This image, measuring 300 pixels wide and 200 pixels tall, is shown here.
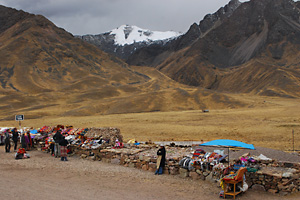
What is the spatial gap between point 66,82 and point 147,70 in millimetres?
54472

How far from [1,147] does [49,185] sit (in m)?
12.6

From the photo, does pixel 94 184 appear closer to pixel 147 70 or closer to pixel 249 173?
→ pixel 249 173

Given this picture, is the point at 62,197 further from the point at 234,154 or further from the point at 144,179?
the point at 234,154

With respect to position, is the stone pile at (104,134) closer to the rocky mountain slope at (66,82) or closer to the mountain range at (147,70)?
the rocky mountain slope at (66,82)

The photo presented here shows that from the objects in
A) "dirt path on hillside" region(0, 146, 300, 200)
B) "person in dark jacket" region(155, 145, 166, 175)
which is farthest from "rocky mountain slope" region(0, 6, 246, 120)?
"person in dark jacket" region(155, 145, 166, 175)

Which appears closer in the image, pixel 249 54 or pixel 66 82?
pixel 66 82

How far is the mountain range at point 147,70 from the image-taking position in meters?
71.5

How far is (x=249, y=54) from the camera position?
14250 cm

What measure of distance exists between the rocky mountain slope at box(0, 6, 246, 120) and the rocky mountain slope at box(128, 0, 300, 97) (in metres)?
22.7

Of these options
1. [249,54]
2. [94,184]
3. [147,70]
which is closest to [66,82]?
[147,70]

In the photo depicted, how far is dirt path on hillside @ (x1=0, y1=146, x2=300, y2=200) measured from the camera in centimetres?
1005

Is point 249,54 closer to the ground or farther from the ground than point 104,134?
farther from the ground

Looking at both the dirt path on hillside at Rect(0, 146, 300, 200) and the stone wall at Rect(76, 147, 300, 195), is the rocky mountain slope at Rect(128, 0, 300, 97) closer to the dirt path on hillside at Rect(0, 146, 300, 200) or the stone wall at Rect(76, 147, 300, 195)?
the stone wall at Rect(76, 147, 300, 195)

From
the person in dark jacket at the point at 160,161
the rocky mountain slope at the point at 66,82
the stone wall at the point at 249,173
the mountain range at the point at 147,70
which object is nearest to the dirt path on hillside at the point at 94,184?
the stone wall at the point at 249,173
